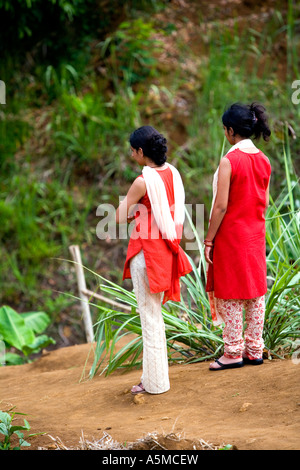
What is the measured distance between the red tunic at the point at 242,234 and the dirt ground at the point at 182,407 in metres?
0.52

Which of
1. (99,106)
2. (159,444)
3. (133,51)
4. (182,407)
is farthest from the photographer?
(133,51)

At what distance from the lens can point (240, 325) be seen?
3.51 m

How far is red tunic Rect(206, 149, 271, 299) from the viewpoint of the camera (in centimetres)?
339

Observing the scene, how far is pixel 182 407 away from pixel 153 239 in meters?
0.95

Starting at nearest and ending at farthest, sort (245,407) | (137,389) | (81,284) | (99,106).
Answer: (245,407)
(137,389)
(81,284)
(99,106)

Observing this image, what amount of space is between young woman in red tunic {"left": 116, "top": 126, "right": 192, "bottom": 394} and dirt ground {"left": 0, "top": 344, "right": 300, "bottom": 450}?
228 mm

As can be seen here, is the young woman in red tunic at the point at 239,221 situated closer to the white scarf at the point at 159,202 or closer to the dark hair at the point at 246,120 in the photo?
the dark hair at the point at 246,120

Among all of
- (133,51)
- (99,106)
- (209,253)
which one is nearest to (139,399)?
(209,253)

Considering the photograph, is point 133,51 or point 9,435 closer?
point 9,435

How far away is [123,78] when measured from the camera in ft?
27.4

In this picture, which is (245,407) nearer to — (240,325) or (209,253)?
(240,325)

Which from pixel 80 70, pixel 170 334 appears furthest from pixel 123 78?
pixel 170 334

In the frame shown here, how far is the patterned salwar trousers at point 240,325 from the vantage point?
138 inches

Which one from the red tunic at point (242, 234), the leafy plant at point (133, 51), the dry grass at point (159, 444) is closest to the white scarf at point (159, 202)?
the red tunic at point (242, 234)
